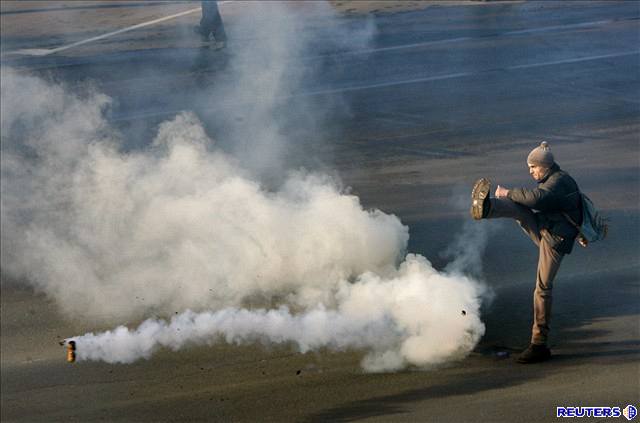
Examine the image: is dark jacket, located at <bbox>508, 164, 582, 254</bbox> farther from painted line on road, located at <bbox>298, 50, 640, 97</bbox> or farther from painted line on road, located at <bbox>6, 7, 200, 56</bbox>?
painted line on road, located at <bbox>6, 7, 200, 56</bbox>

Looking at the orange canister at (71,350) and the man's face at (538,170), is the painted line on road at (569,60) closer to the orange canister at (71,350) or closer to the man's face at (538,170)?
the man's face at (538,170)

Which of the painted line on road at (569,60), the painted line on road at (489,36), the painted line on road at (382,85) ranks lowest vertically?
the painted line on road at (382,85)

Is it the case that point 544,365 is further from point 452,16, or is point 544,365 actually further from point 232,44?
point 452,16

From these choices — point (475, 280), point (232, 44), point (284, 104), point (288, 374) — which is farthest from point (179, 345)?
point (232, 44)

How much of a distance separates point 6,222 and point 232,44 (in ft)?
27.9

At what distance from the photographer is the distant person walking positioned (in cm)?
1638

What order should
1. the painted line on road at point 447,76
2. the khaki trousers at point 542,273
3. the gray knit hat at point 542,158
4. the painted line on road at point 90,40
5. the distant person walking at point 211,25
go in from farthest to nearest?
the distant person walking at point 211,25, the painted line on road at point 90,40, the painted line on road at point 447,76, the khaki trousers at point 542,273, the gray knit hat at point 542,158

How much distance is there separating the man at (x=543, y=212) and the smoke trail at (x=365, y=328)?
44 centimetres

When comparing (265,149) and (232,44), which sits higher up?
(232,44)

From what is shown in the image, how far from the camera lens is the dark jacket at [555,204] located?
5484 millimetres

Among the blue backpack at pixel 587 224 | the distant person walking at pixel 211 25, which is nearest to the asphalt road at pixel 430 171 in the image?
the distant person walking at pixel 211 25

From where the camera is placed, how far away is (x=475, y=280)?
6.99 metres

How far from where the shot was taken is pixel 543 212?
18.4ft

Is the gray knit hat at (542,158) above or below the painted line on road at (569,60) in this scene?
below
